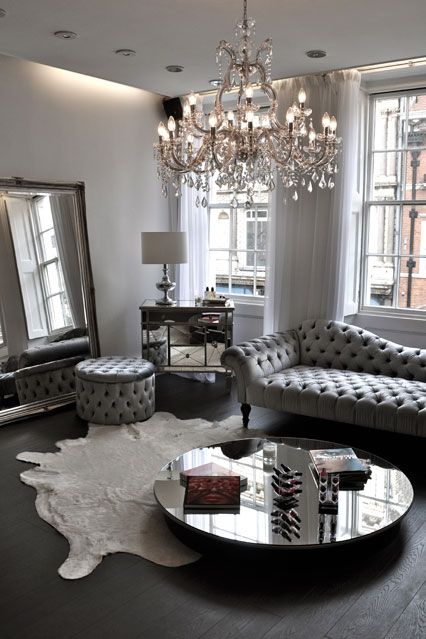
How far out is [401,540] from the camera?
3.16m

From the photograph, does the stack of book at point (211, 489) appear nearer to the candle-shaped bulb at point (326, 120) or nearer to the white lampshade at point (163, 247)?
the candle-shaped bulb at point (326, 120)

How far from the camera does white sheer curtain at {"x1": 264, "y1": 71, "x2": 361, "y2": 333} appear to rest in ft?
17.3

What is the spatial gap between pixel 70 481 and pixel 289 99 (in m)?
3.75

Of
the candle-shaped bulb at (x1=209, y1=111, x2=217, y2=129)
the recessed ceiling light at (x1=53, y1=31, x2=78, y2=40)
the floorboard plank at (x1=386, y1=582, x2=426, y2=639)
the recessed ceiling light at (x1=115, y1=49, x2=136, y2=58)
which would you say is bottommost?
the floorboard plank at (x1=386, y1=582, x2=426, y2=639)

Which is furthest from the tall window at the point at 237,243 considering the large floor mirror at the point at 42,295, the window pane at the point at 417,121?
the large floor mirror at the point at 42,295

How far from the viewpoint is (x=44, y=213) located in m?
5.10

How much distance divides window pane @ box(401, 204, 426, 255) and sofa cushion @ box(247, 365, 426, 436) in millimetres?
1333

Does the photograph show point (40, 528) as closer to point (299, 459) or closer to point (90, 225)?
point (299, 459)

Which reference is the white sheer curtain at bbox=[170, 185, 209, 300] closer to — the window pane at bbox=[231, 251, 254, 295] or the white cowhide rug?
the window pane at bbox=[231, 251, 254, 295]

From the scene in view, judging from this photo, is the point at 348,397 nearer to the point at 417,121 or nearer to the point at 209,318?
the point at 209,318

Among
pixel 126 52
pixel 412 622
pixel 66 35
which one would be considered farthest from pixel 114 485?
pixel 126 52

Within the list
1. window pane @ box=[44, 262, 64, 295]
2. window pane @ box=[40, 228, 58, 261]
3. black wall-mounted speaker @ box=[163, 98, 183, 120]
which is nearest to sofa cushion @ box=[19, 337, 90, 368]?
window pane @ box=[44, 262, 64, 295]

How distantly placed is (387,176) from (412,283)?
1004mm

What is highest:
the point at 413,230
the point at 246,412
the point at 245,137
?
the point at 245,137
